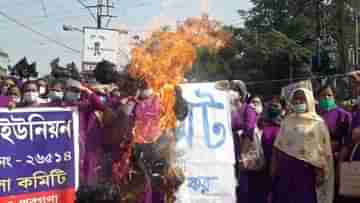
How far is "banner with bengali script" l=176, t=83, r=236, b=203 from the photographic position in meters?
5.92

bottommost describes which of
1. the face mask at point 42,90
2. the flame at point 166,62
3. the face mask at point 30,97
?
the face mask at point 30,97

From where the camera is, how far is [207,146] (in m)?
6.04

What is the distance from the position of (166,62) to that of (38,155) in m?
1.47

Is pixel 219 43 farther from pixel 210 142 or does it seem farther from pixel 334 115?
pixel 334 115

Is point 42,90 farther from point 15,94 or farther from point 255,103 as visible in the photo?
point 255,103

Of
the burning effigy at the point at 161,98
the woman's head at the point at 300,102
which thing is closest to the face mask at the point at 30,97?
the burning effigy at the point at 161,98

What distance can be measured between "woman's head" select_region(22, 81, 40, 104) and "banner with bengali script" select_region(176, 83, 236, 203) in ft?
5.73

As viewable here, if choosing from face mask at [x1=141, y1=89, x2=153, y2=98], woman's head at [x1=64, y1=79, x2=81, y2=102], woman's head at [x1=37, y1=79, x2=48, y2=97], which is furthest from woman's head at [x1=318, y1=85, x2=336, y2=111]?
woman's head at [x1=37, y1=79, x2=48, y2=97]

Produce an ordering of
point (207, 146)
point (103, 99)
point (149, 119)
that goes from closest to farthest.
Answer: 1. point (149, 119)
2. point (103, 99)
3. point (207, 146)

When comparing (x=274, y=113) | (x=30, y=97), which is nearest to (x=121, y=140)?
A: (x=30, y=97)

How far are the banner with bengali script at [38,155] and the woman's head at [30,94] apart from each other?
0.81 m

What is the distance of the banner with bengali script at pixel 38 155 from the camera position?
5.54 metres

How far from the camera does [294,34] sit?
137ft

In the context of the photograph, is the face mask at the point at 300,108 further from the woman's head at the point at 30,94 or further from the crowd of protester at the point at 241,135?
the woman's head at the point at 30,94
